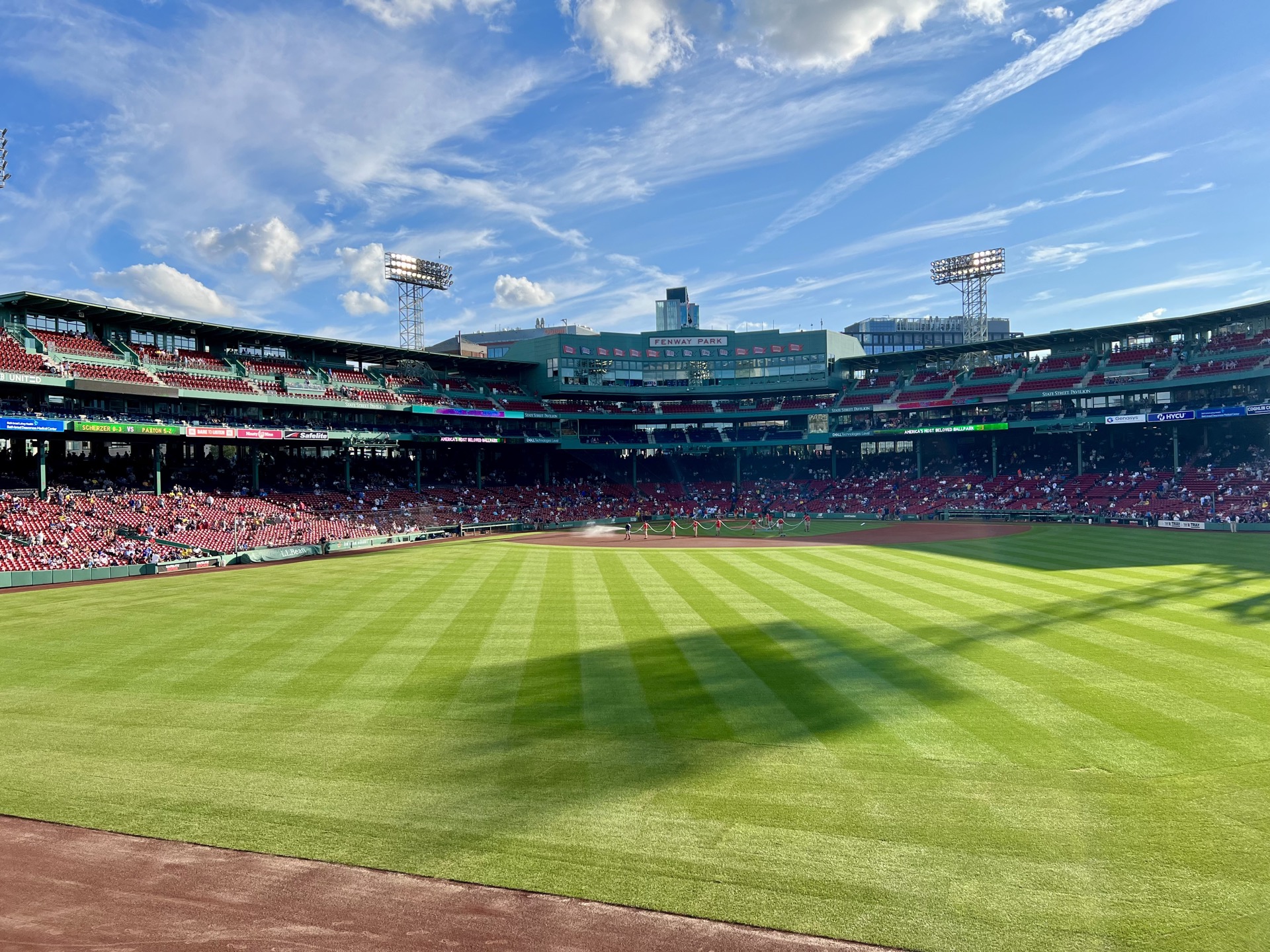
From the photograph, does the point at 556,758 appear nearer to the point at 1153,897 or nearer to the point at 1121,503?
the point at 1153,897

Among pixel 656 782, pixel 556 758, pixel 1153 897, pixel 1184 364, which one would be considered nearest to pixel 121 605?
pixel 556 758

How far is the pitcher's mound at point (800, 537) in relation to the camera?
1752 inches

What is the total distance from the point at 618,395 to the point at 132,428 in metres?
46.5

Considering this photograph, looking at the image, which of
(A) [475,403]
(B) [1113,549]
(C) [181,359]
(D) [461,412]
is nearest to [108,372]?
(C) [181,359]

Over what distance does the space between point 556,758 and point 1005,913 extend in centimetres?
697

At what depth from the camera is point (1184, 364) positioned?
56.2 metres

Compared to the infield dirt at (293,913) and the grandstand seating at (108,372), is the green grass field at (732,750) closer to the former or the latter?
the infield dirt at (293,913)

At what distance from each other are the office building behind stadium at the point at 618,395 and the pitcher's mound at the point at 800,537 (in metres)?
15.6

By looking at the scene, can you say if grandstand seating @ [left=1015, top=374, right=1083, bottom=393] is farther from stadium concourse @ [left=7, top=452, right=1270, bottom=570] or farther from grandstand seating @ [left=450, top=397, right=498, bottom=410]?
grandstand seating @ [left=450, top=397, right=498, bottom=410]

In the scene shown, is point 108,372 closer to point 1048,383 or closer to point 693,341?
point 693,341

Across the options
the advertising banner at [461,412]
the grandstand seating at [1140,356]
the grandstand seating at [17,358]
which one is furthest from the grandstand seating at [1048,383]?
the grandstand seating at [17,358]

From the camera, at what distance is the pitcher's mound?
4450cm

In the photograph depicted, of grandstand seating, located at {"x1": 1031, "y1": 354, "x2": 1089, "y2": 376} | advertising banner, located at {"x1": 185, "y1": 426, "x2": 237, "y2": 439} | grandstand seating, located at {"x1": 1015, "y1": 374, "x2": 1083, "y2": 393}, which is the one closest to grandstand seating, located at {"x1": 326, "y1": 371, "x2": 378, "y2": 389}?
advertising banner, located at {"x1": 185, "y1": 426, "x2": 237, "y2": 439}

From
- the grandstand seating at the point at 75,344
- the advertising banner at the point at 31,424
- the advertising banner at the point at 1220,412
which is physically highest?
the grandstand seating at the point at 75,344
